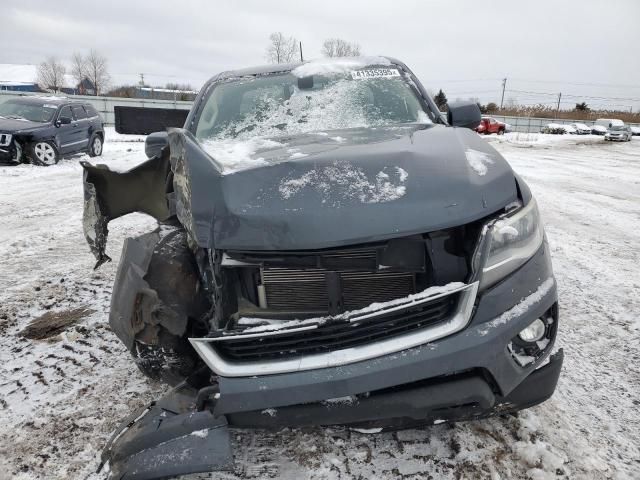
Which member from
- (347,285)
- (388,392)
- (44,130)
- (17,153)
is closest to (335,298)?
(347,285)

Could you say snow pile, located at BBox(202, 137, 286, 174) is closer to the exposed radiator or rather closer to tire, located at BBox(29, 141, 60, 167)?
the exposed radiator

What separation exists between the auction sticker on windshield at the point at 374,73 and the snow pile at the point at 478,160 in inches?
58.7

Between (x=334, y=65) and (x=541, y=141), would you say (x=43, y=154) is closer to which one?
(x=334, y=65)

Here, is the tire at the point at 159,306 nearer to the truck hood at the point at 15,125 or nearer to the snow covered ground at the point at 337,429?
the snow covered ground at the point at 337,429

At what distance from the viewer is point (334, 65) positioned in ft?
10.8

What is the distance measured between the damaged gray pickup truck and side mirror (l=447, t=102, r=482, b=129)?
921 mm

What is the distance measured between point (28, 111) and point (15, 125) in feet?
3.16

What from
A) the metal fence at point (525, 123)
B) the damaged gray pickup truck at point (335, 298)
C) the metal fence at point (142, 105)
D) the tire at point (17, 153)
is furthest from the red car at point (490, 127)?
the damaged gray pickup truck at point (335, 298)

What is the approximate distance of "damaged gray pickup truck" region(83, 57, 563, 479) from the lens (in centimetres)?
149

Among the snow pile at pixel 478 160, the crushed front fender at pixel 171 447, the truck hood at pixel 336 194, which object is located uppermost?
the snow pile at pixel 478 160

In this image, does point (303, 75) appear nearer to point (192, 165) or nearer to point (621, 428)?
point (192, 165)

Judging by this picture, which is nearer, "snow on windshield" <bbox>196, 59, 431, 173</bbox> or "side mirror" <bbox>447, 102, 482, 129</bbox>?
"snow on windshield" <bbox>196, 59, 431, 173</bbox>

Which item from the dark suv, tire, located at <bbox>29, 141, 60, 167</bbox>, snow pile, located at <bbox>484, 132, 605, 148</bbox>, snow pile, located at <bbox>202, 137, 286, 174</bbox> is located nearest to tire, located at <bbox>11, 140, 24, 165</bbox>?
the dark suv

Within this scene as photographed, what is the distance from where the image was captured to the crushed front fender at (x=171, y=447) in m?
1.57
